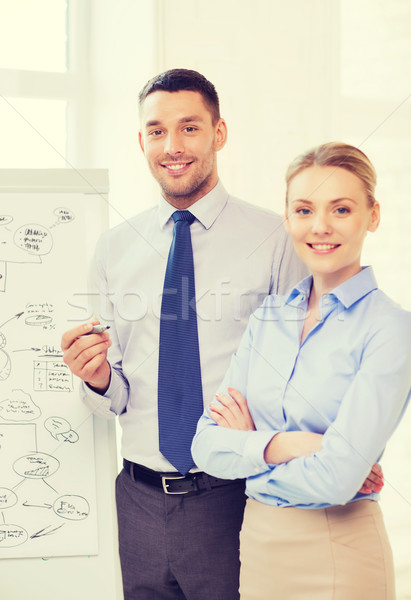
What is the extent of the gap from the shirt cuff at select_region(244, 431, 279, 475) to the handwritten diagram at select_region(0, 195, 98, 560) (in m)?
0.58

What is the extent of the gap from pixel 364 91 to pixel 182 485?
7.20 ft

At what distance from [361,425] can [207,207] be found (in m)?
0.75

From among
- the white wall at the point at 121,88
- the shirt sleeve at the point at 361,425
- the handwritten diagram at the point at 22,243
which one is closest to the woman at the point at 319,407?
the shirt sleeve at the point at 361,425

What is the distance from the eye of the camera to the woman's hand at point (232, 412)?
1351 mm

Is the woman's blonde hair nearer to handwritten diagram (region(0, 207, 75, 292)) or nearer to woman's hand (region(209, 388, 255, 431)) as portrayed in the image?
woman's hand (region(209, 388, 255, 431))

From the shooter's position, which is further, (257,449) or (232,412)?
(232,412)

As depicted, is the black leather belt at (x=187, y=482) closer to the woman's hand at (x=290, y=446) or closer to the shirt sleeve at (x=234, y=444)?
the shirt sleeve at (x=234, y=444)

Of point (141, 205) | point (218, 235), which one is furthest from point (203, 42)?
point (218, 235)

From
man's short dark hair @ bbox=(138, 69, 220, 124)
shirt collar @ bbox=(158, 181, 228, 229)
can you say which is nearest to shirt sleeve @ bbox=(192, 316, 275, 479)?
shirt collar @ bbox=(158, 181, 228, 229)

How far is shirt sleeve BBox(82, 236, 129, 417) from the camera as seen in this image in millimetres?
1640

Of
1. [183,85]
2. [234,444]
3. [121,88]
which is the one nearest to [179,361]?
[234,444]

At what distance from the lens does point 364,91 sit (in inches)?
118

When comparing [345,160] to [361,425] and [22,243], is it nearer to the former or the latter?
[361,425]

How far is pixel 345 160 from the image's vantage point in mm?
1313
